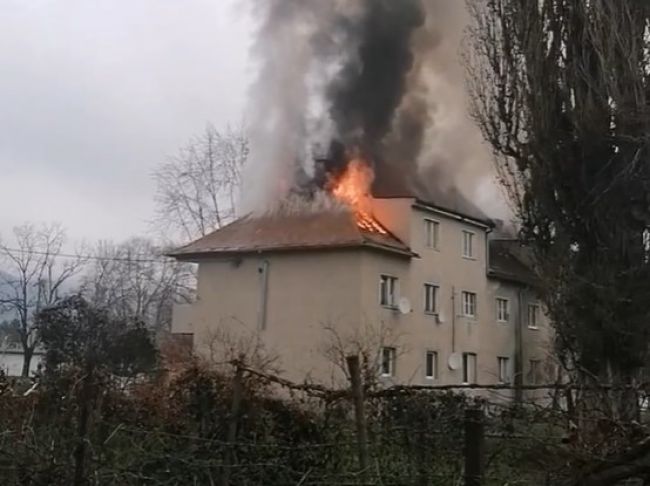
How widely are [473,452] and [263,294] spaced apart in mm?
23614

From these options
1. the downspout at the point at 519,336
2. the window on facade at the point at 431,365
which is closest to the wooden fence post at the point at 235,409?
the window on facade at the point at 431,365

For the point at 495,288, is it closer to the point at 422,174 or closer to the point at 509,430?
the point at 422,174

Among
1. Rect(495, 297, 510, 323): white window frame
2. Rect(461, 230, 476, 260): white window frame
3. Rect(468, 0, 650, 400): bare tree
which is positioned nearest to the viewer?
Rect(468, 0, 650, 400): bare tree

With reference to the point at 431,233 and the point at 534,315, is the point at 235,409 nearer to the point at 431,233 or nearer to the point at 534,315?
the point at 431,233

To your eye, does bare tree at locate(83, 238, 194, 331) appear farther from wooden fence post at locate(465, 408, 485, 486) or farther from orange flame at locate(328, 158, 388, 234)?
wooden fence post at locate(465, 408, 485, 486)

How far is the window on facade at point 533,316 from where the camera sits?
34812 millimetres

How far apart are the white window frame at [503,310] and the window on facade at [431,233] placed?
4.61 meters

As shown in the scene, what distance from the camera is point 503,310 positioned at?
33.5 meters

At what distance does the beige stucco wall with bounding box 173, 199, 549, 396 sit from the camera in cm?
2678

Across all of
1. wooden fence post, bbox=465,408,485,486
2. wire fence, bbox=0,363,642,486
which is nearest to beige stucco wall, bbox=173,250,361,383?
wire fence, bbox=0,363,642,486

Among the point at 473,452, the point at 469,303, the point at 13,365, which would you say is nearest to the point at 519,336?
the point at 469,303

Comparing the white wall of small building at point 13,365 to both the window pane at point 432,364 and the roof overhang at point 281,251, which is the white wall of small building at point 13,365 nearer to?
the roof overhang at point 281,251

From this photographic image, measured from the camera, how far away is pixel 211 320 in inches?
1138

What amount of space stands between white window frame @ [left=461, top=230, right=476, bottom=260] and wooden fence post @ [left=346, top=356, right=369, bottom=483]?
2536cm
